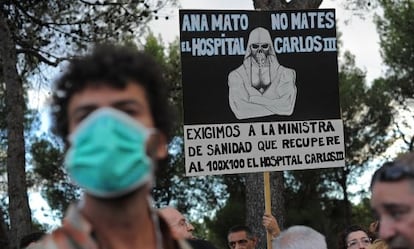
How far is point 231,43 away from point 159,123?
5441mm

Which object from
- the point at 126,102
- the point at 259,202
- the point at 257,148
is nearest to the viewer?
the point at 126,102

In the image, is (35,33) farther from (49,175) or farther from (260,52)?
(49,175)

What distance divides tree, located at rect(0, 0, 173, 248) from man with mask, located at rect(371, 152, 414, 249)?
1049 cm

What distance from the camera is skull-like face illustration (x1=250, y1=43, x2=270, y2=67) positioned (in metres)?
7.31

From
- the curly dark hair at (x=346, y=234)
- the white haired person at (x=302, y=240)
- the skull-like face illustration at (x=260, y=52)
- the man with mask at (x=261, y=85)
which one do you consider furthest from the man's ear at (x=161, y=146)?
the skull-like face illustration at (x=260, y=52)

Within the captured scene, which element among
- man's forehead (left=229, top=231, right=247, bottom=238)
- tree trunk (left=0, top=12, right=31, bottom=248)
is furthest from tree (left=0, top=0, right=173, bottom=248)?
man's forehead (left=229, top=231, right=247, bottom=238)

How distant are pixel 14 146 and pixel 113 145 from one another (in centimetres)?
1106

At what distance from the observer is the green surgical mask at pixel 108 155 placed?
178 cm

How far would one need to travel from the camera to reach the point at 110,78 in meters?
1.95

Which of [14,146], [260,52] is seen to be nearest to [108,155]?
[260,52]

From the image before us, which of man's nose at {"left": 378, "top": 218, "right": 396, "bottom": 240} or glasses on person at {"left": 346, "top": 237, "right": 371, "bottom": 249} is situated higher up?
man's nose at {"left": 378, "top": 218, "right": 396, "bottom": 240}

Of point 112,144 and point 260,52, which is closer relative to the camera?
point 112,144

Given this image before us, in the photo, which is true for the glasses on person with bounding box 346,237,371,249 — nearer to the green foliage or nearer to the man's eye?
the man's eye

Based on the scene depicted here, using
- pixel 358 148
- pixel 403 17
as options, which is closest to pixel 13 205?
pixel 403 17
